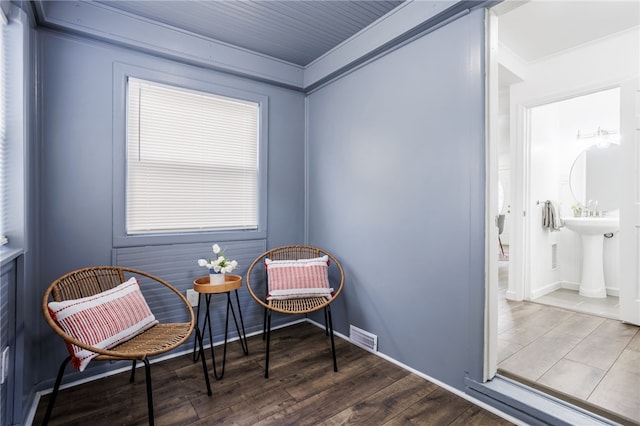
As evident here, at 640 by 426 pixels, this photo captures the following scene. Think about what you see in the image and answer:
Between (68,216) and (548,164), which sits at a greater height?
(548,164)

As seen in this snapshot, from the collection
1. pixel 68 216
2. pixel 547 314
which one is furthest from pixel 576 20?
pixel 68 216

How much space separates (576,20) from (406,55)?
158cm

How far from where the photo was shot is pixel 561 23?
251 cm

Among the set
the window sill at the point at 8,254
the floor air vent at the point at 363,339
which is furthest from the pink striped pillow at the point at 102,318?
the floor air vent at the point at 363,339

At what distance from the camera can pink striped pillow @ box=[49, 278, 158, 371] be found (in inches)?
57.1

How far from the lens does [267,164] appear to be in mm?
2838

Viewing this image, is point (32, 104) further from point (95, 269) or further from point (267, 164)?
point (267, 164)

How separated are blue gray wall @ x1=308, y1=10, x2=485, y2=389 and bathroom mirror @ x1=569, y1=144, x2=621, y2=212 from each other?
3.12 m

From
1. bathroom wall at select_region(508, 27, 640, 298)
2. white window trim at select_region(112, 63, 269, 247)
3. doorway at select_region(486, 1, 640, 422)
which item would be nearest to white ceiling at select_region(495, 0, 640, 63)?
doorway at select_region(486, 1, 640, 422)

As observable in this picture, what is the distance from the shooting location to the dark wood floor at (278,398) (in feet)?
5.27

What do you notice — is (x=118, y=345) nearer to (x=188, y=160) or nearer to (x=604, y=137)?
(x=188, y=160)

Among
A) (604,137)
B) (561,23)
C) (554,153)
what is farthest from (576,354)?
(604,137)

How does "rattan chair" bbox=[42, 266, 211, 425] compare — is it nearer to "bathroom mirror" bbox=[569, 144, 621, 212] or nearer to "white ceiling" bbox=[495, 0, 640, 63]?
"white ceiling" bbox=[495, 0, 640, 63]

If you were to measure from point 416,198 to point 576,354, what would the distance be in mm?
1612
